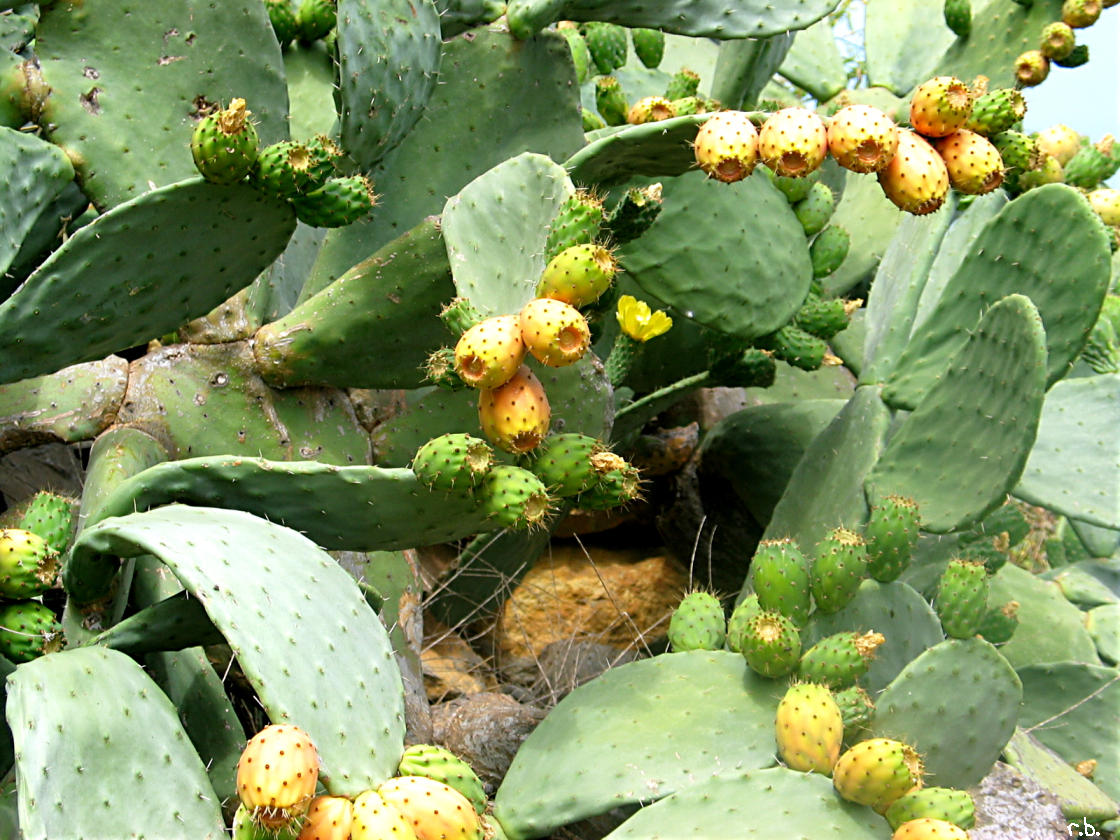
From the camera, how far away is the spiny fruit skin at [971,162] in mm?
1906

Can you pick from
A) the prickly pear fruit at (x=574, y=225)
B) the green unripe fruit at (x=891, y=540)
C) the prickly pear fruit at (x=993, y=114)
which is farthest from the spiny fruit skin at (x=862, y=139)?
the green unripe fruit at (x=891, y=540)

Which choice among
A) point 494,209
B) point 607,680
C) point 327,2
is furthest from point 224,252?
point 607,680

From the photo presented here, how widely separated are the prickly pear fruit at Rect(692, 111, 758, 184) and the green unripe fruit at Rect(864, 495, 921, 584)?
627 millimetres

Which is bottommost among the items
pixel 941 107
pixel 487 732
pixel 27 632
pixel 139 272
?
pixel 487 732

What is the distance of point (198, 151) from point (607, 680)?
1047 mm

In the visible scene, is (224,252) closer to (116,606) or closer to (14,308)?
(14,308)

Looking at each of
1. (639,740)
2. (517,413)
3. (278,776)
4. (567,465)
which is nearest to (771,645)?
(639,740)

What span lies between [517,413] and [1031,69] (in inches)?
73.1

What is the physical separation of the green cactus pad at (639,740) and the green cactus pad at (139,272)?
0.90m

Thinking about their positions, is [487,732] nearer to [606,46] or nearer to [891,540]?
[891,540]

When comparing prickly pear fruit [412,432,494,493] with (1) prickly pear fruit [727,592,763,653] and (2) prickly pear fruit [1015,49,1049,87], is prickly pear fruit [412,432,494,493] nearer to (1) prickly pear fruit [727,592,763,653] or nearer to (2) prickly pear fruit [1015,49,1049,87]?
(1) prickly pear fruit [727,592,763,653]

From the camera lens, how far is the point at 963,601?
191 centimetres

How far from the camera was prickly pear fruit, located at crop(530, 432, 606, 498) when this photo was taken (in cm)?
158

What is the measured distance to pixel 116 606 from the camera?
160 centimetres
